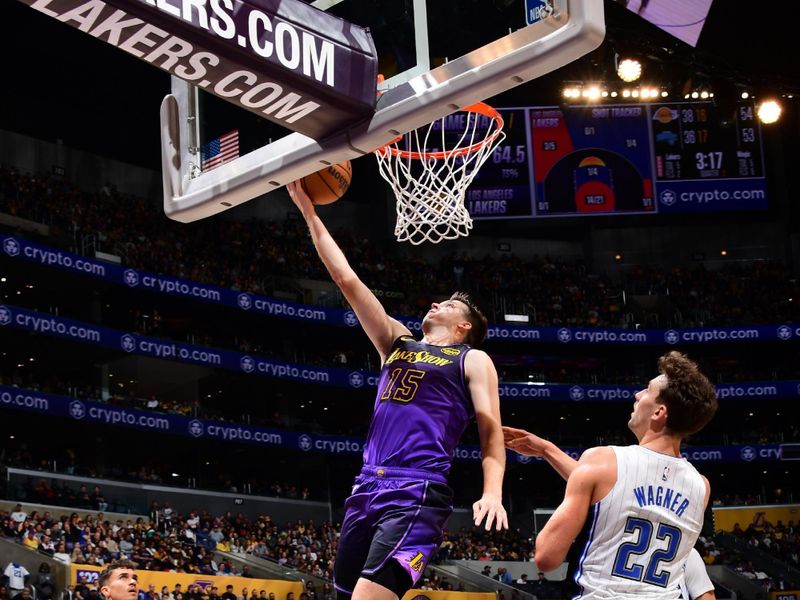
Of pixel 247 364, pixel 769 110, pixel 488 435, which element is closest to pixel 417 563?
pixel 488 435

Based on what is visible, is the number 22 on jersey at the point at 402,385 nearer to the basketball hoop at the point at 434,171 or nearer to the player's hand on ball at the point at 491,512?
the player's hand on ball at the point at 491,512

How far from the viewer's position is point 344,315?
32.4 m

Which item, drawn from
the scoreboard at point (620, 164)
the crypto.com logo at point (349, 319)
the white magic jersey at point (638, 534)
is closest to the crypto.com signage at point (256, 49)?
the white magic jersey at point (638, 534)

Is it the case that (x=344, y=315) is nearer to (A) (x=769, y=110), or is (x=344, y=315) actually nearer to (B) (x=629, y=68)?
(B) (x=629, y=68)

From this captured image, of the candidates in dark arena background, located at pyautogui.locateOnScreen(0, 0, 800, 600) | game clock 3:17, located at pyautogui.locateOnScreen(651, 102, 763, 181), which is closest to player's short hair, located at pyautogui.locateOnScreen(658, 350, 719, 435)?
dark arena background, located at pyautogui.locateOnScreen(0, 0, 800, 600)

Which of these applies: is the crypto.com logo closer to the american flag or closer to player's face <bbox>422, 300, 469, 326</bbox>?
the american flag

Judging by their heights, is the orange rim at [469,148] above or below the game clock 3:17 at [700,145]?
below

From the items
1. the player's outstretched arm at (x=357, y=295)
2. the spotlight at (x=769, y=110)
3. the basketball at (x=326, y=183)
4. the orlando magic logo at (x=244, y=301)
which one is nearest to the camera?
the player's outstretched arm at (x=357, y=295)

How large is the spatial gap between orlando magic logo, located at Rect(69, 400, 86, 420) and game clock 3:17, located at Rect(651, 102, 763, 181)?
18.9m

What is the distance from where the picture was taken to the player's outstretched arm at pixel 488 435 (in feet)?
13.5

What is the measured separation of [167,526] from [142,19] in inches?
815

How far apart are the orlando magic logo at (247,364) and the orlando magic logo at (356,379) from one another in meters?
3.14

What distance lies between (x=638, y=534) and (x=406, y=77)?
226cm

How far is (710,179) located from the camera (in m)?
34.6
